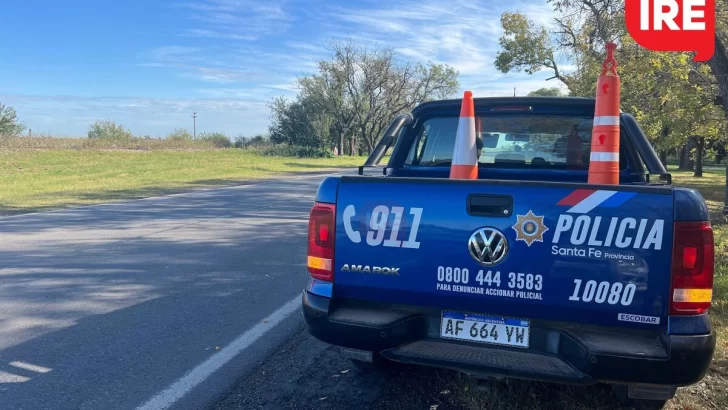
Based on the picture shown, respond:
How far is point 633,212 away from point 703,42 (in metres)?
9.24

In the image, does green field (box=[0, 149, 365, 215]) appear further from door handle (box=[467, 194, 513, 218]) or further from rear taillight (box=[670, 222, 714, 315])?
rear taillight (box=[670, 222, 714, 315])

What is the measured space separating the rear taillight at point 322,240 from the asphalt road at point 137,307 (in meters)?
1.13

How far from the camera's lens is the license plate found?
2.86 m

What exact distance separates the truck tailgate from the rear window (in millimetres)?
1822

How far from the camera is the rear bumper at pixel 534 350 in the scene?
257cm

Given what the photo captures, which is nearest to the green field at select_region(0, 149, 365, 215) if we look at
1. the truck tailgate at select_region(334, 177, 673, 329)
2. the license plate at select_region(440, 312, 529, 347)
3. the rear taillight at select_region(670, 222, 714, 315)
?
the truck tailgate at select_region(334, 177, 673, 329)

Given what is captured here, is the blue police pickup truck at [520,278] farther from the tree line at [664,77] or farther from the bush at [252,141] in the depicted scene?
the bush at [252,141]

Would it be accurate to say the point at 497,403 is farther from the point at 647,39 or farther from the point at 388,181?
the point at 647,39

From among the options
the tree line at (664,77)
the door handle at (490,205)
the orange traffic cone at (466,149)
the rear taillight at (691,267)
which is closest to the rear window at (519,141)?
the orange traffic cone at (466,149)

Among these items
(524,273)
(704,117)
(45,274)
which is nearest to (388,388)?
(524,273)

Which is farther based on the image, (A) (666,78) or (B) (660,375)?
(A) (666,78)

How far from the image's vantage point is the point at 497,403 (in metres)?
3.32

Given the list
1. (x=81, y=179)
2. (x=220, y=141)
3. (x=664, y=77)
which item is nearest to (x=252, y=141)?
(x=220, y=141)

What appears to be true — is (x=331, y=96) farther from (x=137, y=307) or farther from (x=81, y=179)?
(x=137, y=307)
